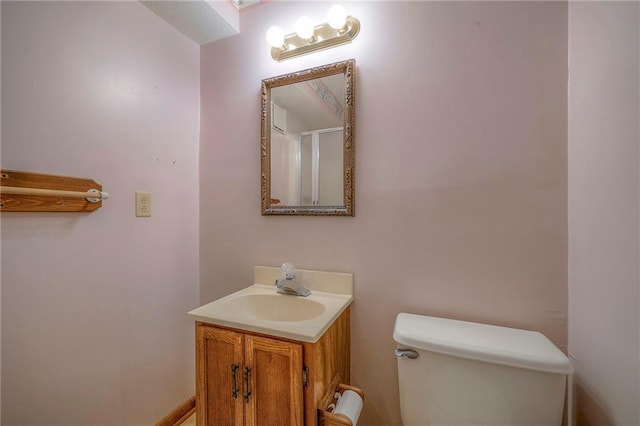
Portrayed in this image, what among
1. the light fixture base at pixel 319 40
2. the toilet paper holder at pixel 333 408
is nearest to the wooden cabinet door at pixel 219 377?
the toilet paper holder at pixel 333 408

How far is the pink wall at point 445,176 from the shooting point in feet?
2.92

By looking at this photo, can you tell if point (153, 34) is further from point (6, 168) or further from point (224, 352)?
point (224, 352)

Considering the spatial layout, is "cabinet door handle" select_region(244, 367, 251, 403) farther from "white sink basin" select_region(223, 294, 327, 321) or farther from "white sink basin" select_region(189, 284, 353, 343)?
"white sink basin" select_region(223, 294, 327, 321)

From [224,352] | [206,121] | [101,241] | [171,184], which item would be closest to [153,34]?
[206,121]

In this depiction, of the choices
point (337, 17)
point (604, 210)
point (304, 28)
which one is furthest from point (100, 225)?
point (604, 210)

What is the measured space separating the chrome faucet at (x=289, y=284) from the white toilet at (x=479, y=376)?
47cm

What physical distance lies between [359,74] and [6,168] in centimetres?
131

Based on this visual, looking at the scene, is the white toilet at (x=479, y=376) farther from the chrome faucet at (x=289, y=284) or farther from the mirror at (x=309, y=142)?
the mirror at (x=309, y=142)

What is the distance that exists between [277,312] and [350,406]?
1.55 feet

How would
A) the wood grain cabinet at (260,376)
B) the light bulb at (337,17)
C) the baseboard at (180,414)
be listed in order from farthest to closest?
the baseboard at (180,414) < the light bulb at (337,17) < the wood grain cabinet at (260,376)

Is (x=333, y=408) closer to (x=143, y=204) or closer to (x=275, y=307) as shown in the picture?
(x=275, y=307)

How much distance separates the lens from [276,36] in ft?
3.86

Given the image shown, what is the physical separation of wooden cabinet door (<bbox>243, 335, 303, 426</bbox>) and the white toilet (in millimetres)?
364

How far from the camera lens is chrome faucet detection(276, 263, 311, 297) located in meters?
1.16
